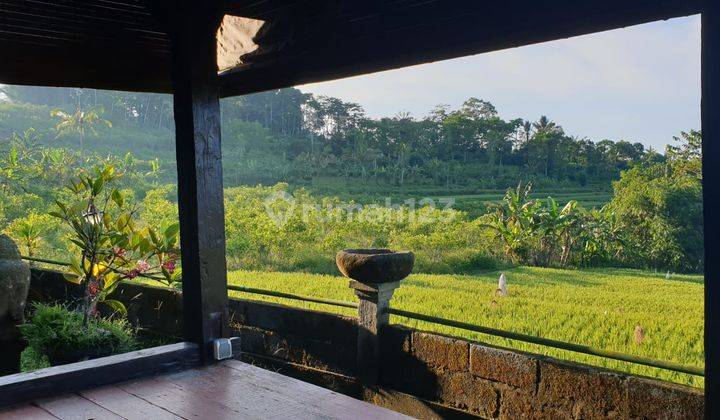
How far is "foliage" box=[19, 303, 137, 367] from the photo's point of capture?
11.6 feet

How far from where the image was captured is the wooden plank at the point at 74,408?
1796mm

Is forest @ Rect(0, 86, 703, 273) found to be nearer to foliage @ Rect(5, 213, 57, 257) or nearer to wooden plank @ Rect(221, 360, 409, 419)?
foliage @ Rect(5, 213, 57, 257)

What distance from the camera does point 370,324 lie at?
3396mm

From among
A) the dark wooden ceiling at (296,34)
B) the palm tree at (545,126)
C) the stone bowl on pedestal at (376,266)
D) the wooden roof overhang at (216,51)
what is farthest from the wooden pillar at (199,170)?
the palm tree at (545,126)

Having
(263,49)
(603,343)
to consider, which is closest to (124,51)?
(263,49)

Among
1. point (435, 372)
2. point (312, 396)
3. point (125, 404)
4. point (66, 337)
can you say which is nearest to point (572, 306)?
point (435, 372)

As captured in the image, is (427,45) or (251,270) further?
(251,270)

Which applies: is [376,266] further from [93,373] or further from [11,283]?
[11,283]

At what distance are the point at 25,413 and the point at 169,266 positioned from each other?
7.12ft

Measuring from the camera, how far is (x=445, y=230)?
956cm

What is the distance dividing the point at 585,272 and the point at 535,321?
9.18 ft

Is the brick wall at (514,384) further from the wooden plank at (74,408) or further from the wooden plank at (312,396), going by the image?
the wooden plank at (74,408)

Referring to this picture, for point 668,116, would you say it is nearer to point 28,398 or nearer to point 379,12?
point 379,12

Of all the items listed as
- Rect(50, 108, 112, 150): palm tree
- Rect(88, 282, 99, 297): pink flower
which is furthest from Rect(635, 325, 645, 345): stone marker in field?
Rect(50, 108, 112, 150): palm tree
